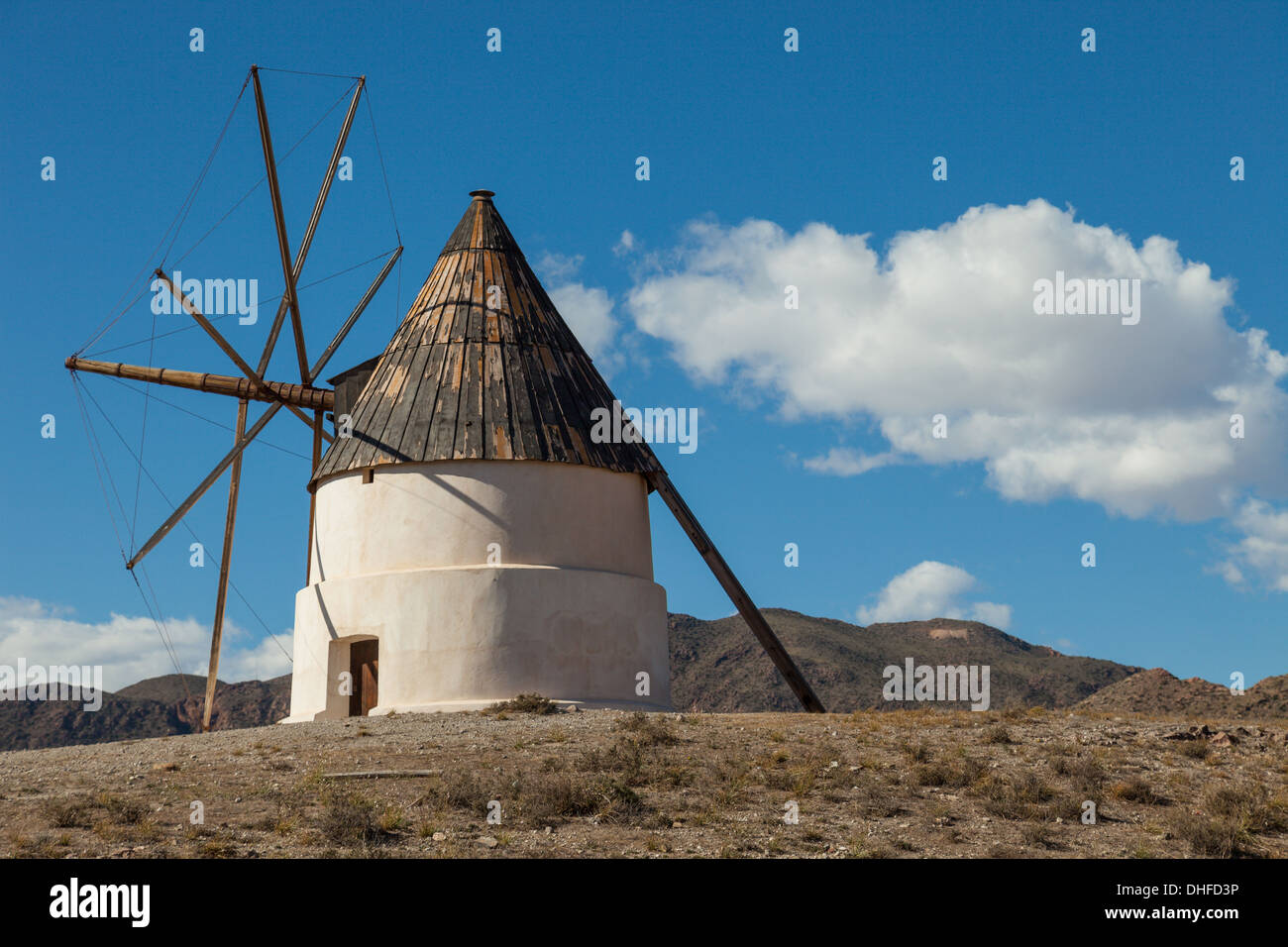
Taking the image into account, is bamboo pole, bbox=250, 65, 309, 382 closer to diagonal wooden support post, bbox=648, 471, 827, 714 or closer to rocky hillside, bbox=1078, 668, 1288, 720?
diagonal wooden support post, bbox=648, 471, 827, 714

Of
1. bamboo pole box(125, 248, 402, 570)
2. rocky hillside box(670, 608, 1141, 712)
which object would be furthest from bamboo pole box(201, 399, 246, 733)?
rocky hillside box(670, 608, 1141, 712)

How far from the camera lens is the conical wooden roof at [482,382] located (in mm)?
21641

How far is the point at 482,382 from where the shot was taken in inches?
875

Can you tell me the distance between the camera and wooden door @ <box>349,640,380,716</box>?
70.8 feet

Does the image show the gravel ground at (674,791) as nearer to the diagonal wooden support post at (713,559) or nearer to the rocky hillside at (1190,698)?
the diagonal wooden support post at (713,559)

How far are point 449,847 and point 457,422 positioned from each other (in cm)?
1129

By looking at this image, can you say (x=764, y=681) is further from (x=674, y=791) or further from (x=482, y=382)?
(x=674, y=791)

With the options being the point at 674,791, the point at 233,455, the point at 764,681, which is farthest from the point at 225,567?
the point at 764,681

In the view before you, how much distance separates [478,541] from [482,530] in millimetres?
179

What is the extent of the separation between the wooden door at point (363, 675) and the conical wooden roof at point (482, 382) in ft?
9.44

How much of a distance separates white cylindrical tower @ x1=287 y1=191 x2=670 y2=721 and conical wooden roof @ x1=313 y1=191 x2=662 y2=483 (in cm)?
4

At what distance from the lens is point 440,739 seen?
16047mm
